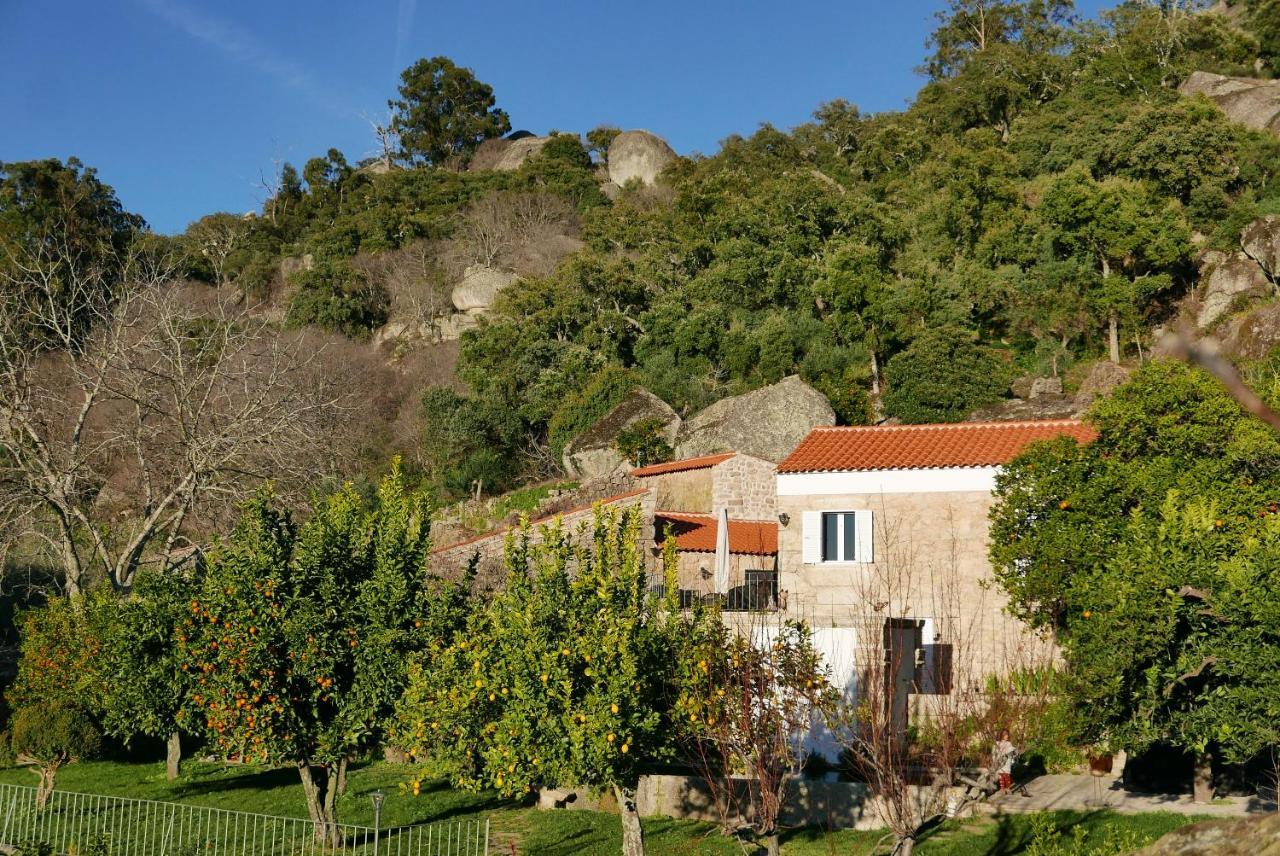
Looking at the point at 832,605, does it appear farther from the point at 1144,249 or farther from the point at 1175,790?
the point at 1144,249

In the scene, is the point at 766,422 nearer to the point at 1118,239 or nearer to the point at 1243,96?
the point at 1118,239

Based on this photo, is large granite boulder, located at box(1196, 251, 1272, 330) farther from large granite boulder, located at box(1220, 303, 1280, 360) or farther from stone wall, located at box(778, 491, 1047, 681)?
stone wall, located at box(778, 491, 1047, 681)

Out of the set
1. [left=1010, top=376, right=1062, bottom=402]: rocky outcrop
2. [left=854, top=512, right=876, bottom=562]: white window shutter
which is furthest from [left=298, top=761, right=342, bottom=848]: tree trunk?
[left=1010, top=376, right=1062, bottom=402]: rocky outcrop

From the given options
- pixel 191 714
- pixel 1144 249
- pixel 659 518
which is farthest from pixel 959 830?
pixel 1144 249

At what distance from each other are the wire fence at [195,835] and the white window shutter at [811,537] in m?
9.97

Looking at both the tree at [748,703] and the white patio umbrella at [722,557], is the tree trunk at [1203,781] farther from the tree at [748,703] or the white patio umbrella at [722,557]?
the white patio umbrella at [722,557]

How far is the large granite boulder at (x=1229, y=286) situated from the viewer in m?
37.4

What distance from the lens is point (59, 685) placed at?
2347cm

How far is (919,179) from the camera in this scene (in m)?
51.3

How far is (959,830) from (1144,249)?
28038mm

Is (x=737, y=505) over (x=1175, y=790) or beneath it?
over

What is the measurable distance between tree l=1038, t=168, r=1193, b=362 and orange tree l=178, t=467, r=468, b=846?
2882 centimetres

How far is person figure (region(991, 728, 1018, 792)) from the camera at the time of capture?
13.1m

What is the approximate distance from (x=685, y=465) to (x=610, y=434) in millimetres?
6925
